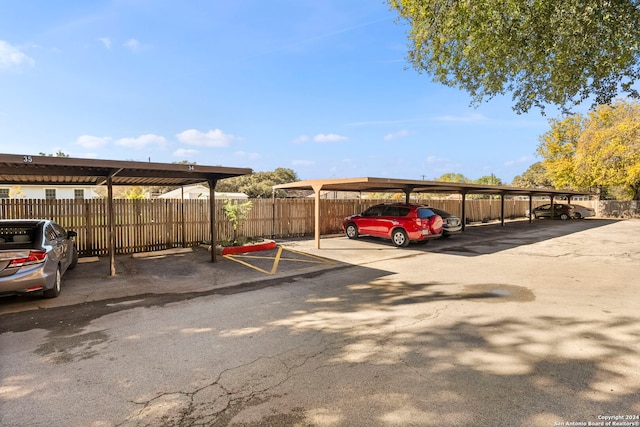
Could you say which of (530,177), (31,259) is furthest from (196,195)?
(530,177)

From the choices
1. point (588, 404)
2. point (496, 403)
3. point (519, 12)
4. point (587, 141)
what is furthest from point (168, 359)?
point (587, 141)

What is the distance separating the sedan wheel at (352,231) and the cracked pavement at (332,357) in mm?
8292

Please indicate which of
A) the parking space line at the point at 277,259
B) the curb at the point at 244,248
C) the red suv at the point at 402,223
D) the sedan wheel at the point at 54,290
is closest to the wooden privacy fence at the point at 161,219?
the curb at the point at 244,248

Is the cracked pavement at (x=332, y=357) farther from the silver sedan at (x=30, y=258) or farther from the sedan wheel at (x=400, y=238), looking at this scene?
the sedan wheel at (x=400, y=238)

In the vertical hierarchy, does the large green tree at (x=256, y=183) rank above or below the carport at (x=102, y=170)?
above

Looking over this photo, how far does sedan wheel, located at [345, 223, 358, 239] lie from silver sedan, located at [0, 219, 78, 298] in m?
10.7

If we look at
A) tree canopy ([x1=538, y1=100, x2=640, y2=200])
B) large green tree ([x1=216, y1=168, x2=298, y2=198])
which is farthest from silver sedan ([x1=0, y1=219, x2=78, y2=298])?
large green tree ([x1=216, y1=168, x2=298, y2=198])

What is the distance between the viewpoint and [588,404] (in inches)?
113

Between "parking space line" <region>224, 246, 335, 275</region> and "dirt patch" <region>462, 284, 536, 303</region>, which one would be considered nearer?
"dirt patch" <region>462, 284, 536, 303</region>

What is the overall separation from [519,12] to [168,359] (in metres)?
8.51

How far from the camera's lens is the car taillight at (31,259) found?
5.48 meters

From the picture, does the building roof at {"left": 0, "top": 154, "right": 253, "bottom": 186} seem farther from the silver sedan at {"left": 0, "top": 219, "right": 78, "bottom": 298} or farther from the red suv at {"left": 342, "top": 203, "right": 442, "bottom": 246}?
the red suv at {"left": 342, "top": 203, "right": 442, "bottom": 246}

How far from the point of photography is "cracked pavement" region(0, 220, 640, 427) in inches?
111

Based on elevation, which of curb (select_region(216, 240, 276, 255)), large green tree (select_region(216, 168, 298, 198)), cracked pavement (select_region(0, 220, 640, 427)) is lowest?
cracked pavement (select_region(0, 220, 640, 427))
